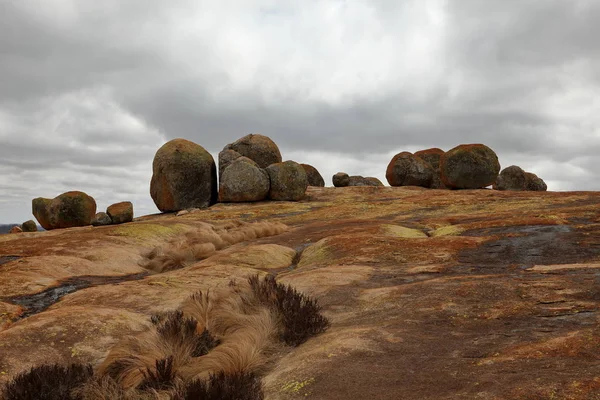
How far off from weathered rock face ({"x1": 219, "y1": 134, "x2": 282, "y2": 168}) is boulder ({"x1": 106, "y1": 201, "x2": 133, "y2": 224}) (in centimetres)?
1315

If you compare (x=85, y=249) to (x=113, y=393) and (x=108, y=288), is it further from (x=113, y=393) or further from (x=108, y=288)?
(x=113, y=393)

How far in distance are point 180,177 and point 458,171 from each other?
90.5 ft

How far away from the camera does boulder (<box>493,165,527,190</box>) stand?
53.2 metres

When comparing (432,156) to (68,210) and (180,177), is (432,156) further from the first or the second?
(68,210)

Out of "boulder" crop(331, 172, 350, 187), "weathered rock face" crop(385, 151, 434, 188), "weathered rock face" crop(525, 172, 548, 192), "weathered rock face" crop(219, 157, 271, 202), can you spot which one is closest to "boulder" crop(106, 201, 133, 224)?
"weathered rock face" crop(219, 157, 271, 202)

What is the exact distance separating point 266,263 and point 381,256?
372 centimetres

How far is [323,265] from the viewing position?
12.7 metres

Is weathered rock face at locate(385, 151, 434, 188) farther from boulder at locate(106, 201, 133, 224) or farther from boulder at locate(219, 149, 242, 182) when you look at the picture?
boulder at locate(106, 201, 133, 224)

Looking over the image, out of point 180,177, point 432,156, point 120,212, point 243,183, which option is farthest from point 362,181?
point 120,212

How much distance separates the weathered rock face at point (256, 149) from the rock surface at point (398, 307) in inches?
1334

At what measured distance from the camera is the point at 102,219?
135ft

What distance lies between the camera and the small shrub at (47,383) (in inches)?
222

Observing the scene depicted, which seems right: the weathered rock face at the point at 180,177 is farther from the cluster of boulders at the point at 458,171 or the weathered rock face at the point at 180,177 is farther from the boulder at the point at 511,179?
the boulder at the point at 511,179

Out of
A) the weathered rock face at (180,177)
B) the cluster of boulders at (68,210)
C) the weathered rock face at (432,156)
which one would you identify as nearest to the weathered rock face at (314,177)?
the weathered rock face at (432,156)
